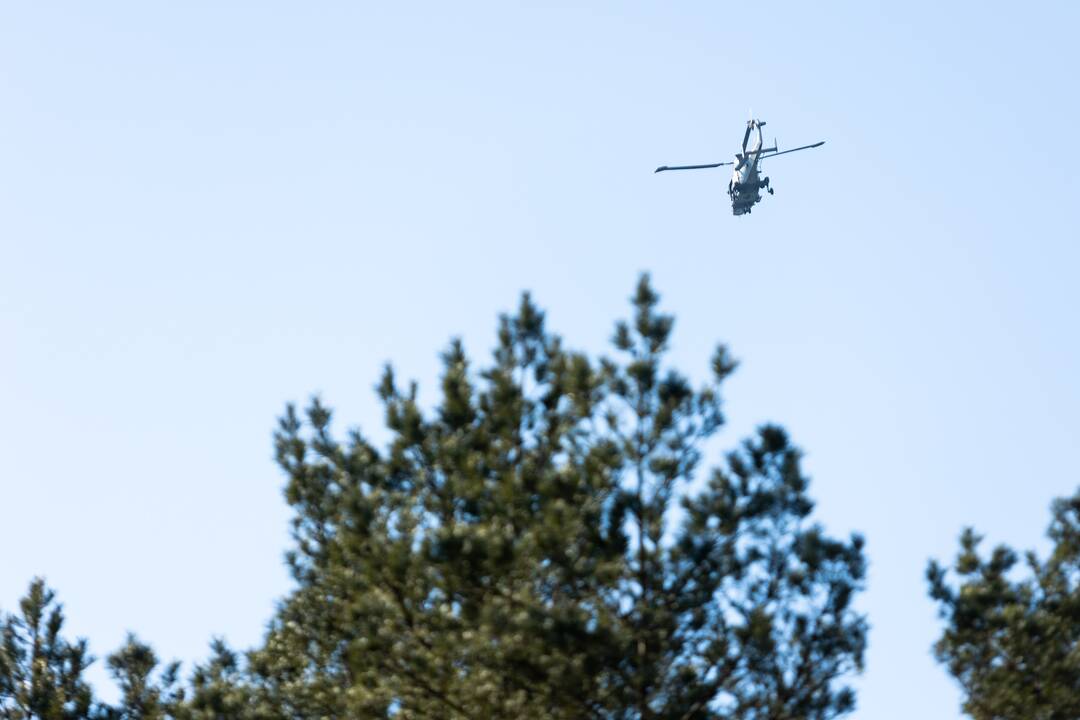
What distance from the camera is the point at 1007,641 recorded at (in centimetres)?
2761

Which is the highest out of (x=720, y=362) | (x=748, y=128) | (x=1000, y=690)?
(x=748, y=128)

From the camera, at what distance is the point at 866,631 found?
23.0m

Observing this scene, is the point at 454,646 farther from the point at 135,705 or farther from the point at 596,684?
the point at 135,705

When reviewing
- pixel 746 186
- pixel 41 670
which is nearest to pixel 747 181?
pixel 746 186

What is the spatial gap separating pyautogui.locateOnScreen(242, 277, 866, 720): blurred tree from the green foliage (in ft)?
17.7

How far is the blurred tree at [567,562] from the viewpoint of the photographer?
21734 mm

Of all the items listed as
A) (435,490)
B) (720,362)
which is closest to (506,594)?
(435,490)

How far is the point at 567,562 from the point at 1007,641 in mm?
9335

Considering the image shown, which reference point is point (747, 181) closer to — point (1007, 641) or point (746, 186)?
point (746, 186)

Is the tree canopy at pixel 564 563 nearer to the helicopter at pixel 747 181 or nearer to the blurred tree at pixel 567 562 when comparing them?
the blurred tree at pixel 567 562

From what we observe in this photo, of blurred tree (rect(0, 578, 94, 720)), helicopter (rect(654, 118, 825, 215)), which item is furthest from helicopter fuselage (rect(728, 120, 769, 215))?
blurred tree (rect(0, 578, 94, 720))

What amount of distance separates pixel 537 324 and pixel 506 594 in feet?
16.4

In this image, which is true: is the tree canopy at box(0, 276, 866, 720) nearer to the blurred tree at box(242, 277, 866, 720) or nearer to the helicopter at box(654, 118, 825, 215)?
the blurred tree at box(242, 277, 866, 720)

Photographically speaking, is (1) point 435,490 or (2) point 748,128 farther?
(2) point 748,128
